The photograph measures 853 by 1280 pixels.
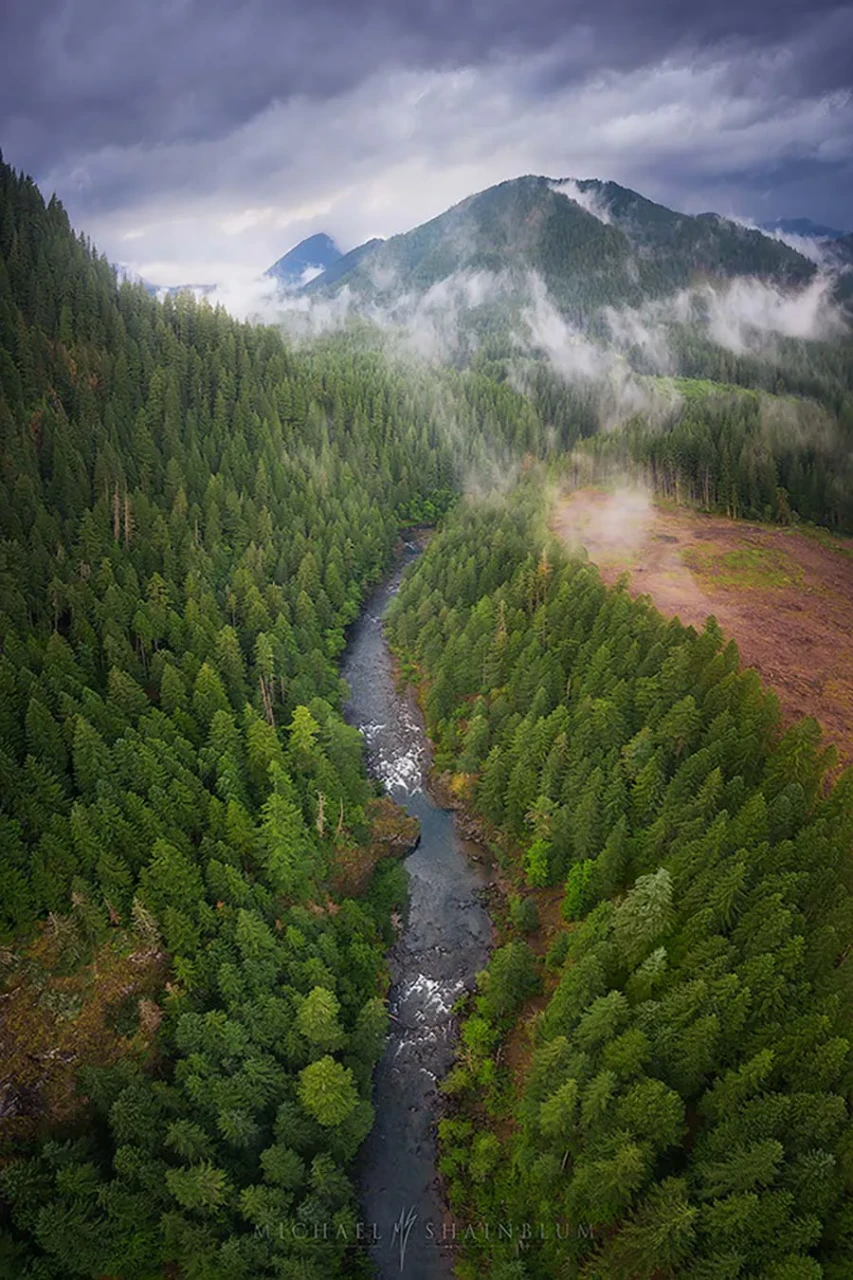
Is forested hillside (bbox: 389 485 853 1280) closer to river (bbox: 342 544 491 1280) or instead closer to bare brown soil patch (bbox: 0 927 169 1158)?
river (bbox: 342 544 491 1280)

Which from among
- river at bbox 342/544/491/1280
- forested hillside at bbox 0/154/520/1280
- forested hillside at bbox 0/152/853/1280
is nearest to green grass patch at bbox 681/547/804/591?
forested hillside at bbox 0/152/853/1280

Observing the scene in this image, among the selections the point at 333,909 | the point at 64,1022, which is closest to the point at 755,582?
the point at 333,909

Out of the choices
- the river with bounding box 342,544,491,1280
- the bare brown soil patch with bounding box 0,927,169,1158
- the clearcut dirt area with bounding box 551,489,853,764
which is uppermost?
the clearcut dirt area with bounding box 551,489,853,764

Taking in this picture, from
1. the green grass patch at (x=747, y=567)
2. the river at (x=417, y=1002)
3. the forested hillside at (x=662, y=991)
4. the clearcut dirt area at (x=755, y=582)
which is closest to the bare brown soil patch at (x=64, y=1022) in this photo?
the river at (x=417, y=1002)

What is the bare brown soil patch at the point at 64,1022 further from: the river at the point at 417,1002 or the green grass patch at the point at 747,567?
the green grass patch at the point at 747,567

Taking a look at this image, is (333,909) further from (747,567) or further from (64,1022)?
(747,567)
